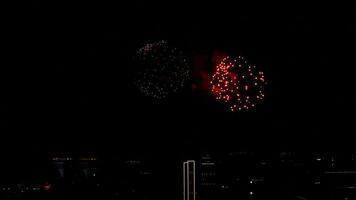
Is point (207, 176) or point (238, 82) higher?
point (238, 82)

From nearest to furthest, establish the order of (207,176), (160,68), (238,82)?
(160,68) < (238,82) < (207,176)

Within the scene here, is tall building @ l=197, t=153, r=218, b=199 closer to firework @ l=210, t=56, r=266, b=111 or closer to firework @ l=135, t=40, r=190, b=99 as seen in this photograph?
firework @ l=210, t=56, r=266, b=111

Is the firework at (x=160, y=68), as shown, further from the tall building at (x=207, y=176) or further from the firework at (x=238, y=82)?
the tall building at (x=207, y=176)

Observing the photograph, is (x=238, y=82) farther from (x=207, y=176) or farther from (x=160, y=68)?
(x=207, y=176)

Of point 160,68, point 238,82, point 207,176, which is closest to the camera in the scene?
point 160,68

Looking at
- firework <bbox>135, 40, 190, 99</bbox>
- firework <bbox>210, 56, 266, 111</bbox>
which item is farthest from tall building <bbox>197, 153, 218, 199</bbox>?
firework <bbox>135, 40, 190, 99</bbox>

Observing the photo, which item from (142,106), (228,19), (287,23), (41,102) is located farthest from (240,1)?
(41,102)

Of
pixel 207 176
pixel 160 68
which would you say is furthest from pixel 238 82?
pixel 207 176

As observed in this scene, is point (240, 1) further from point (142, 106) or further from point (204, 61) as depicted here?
point (142, 106)
